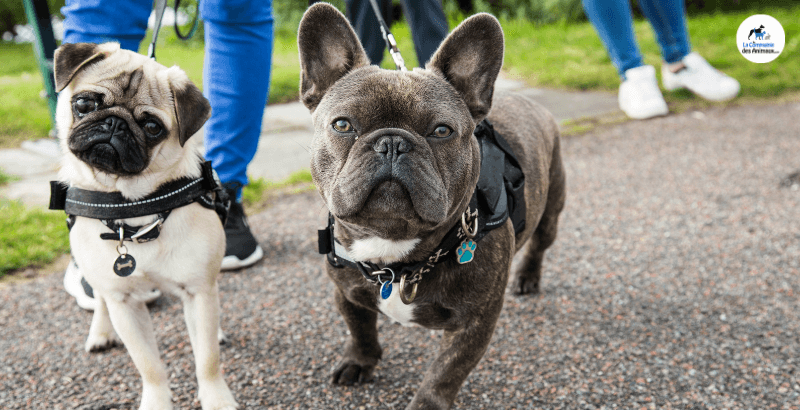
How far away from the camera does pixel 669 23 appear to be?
268 inches

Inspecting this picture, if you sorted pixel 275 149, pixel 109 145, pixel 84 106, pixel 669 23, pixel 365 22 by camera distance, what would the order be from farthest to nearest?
pixel 669 23 < pixel 275 149 < pixel 365 22 < pixel 84 106 < pixel 109 145

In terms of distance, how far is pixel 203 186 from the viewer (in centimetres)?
242

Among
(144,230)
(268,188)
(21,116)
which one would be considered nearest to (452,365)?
(144,230)

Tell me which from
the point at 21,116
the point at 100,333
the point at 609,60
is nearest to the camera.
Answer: the point at 100,333

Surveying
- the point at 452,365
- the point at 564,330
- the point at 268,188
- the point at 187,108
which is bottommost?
the point at 268,188

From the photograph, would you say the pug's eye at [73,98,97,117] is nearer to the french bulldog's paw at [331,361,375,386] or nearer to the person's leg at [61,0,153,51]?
the person's leg at [61,0,153,51]

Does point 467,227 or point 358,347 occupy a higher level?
point 467,227

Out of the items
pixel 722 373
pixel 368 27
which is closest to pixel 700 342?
pixel 722 373

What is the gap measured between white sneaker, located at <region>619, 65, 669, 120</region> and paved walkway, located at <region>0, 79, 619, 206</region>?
2.06 ft

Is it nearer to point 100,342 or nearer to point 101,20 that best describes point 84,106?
point 101,20

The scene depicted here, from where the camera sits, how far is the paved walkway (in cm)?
504

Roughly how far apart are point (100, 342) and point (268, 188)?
256 centimetres

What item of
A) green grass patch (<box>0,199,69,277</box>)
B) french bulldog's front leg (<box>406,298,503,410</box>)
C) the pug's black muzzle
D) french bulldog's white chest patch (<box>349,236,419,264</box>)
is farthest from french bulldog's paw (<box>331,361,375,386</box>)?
green grass patch (<box>0,199,69,277</box>)

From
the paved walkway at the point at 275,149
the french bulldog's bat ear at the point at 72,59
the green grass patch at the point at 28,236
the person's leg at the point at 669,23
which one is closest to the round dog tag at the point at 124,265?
the french bulldog's bat ear at the point at 72,59
